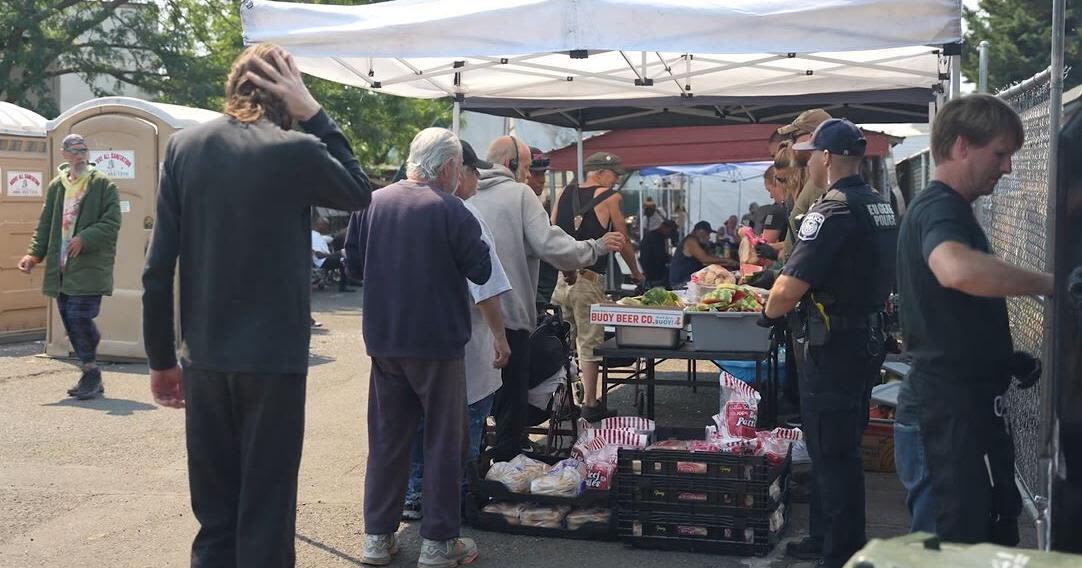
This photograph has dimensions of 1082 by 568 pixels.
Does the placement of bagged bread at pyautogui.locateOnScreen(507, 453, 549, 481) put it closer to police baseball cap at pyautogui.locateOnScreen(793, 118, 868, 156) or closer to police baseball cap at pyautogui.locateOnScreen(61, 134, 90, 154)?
police baseball cap at pyautogui.locateOnScreen(793, 118, 868, 156)

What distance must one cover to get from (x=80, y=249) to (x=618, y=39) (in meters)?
5.09

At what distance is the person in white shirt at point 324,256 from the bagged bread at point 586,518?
1497 cm

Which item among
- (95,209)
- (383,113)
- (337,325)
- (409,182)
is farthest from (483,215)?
(383,113)

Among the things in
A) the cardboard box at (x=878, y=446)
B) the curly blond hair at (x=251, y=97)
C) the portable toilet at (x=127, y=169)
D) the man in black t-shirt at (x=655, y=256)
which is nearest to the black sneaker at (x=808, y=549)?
the cardboard box at (x=878, y=446)

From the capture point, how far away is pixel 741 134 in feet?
42.6

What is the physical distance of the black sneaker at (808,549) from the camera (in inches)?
203

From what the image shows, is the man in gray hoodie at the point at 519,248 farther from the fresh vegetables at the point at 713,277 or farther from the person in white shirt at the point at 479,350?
the fresh vegetables at the point at 713,277

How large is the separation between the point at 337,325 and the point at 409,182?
34.8 feet

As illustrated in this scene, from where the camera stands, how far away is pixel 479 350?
5.72 meters

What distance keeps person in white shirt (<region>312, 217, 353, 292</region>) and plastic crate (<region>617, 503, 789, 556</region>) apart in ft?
50.0

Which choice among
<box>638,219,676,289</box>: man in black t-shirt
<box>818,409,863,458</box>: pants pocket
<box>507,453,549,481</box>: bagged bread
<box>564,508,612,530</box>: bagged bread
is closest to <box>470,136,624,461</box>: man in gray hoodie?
<box>507,453,549,481</box>: bagged bread

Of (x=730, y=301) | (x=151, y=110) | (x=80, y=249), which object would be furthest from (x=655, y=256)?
(x=730, y=301)

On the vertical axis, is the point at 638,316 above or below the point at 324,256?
below

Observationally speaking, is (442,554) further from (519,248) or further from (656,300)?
(656,300)
